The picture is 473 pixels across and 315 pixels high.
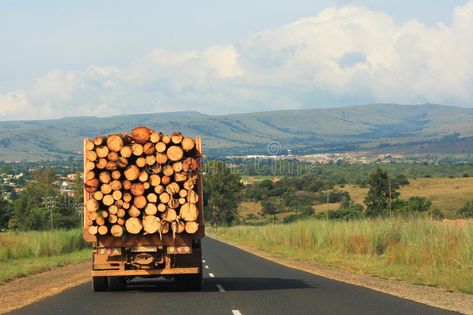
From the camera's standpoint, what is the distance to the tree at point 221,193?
398ft

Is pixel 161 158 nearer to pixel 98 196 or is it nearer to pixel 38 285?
pixel 98 196

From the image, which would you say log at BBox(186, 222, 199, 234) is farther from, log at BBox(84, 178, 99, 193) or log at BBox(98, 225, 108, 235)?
log at BBox(84, 178, 99, 193)

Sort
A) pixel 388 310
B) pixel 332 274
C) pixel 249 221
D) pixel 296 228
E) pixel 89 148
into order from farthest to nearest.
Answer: pixel 249 221
pixel 296 228
pixel 332 274
pixel 89 148
pixel 388 310

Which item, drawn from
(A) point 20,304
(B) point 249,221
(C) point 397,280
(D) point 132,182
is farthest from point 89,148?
(B) point 249,221

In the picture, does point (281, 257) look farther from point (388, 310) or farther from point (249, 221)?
point (249, 221)

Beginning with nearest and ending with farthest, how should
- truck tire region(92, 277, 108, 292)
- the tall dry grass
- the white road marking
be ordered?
1. truck tire region(92, 277, 108, 292)
2. the white road marking
3. the tall dry grass

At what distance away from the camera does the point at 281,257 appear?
41.7 m

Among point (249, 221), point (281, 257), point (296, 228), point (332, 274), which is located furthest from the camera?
point (249, 221)

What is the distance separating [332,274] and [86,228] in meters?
11.7

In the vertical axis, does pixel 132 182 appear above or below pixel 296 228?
above

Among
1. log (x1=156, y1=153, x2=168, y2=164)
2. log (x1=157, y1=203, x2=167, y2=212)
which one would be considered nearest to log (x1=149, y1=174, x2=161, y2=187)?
log (x1=156, y1=153, x2=168, y2=164)

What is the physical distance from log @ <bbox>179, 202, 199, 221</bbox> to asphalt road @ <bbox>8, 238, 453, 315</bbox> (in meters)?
1.86

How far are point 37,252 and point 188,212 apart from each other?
24220mm

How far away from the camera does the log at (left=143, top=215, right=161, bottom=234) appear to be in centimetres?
1911
